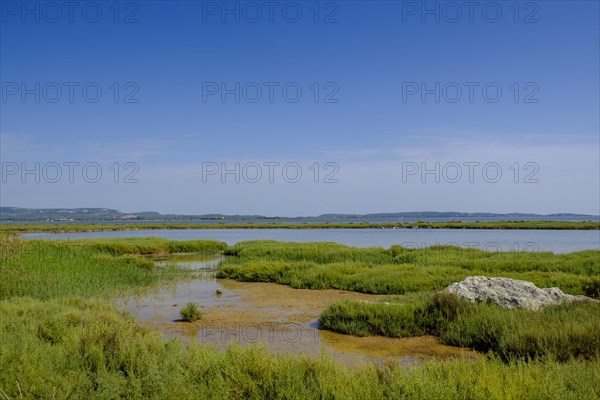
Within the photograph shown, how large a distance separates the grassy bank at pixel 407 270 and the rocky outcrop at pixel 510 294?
3.44 metres

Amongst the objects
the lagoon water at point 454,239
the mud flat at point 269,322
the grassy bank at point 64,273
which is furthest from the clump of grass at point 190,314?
the lagoon water at point 454,239

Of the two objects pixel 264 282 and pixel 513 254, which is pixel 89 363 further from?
pixel 513 254

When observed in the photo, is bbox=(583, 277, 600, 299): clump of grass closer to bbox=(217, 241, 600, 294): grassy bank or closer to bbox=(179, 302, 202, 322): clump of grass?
bbox=(217, 241, 600, 294): grassy bank

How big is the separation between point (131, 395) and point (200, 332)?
17.0 ft

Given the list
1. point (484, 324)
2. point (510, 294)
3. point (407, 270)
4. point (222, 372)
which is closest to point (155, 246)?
point (407, 270)

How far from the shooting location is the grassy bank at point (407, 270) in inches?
665

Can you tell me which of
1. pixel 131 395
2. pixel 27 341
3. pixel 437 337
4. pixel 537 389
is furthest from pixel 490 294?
pixel 27 341

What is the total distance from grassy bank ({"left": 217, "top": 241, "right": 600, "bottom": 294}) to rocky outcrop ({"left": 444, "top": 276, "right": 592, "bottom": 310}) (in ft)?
11.3

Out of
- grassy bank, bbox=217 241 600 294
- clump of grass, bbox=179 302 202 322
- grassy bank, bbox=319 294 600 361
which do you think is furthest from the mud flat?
grassy bank, bbox=217 241 600 294

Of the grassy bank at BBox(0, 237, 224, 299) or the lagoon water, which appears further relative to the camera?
the lagoon water

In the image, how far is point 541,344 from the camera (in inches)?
317

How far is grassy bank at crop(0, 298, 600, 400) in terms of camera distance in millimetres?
5223

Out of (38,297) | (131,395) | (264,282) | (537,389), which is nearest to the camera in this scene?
(537,389)

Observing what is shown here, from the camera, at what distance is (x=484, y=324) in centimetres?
986
